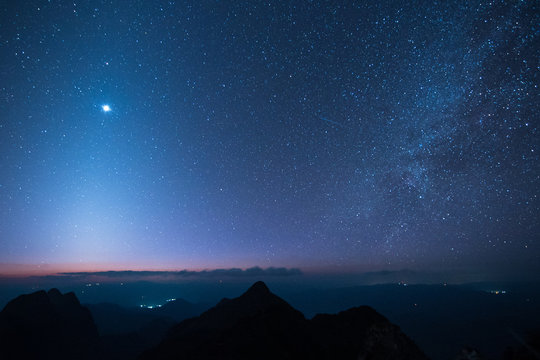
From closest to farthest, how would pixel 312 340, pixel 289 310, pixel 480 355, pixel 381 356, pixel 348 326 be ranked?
pixel 480 355 < pixel 381 356 < pixel 312 340 < pixel 348 326 < pixel 289 310

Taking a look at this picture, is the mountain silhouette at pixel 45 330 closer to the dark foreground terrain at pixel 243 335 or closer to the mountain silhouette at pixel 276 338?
the dark foreground terrain at pixel 243 335

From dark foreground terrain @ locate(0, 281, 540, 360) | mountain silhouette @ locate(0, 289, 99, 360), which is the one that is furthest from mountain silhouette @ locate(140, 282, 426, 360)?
mountain silhouette @ locate(0, 289, 99, 360)

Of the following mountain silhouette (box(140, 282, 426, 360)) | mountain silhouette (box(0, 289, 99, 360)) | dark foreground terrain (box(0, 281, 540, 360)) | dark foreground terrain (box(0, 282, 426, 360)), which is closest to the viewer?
dark foreground terrain (box(0, 281, 540, 360))

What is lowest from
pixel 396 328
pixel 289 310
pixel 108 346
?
pixel 108 346

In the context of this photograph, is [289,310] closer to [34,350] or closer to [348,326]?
[348,326]

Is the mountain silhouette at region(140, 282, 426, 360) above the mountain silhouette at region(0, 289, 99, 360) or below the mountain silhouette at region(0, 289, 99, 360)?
above

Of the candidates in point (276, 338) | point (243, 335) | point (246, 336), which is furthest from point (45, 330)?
point (276, 338)

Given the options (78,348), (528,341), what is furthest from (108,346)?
(528,341)

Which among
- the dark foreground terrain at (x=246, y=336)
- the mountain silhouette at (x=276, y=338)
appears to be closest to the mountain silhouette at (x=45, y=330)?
the dark foreground terrain at (x=246, y=336)

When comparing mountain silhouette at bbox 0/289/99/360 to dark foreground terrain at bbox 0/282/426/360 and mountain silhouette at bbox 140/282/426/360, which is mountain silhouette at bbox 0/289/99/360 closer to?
dark foreground terrain at bbox 0/282/426/360
